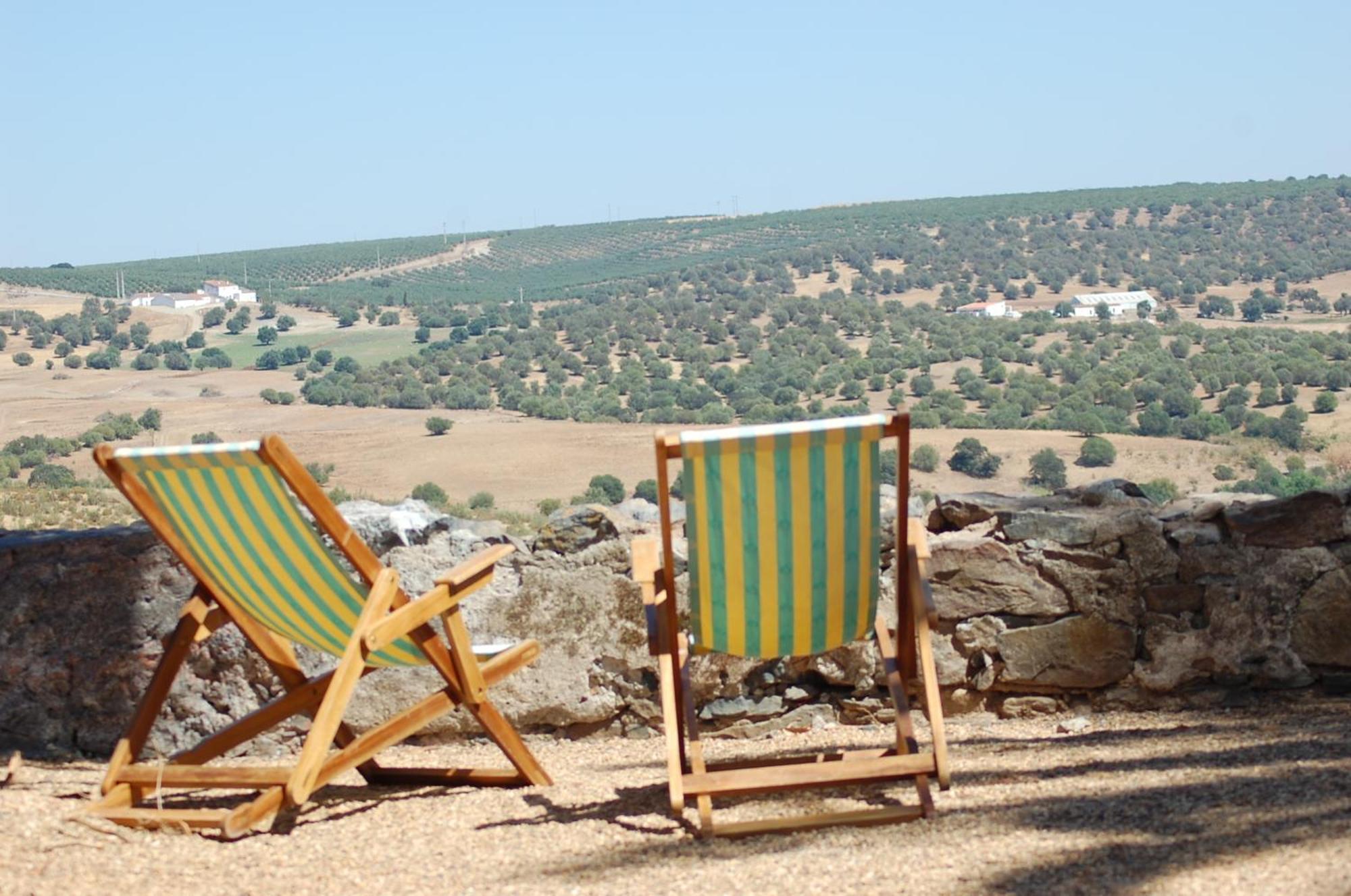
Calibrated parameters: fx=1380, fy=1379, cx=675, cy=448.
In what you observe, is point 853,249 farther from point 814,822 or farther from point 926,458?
point 814,822

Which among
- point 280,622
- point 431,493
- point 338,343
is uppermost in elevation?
point 280,622

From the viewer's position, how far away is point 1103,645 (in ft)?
→ 13.1

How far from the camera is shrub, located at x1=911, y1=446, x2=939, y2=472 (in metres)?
20.7

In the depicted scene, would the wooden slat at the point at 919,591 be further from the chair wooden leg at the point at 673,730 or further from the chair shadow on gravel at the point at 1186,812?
the chair wooden leg at the point at 673,730

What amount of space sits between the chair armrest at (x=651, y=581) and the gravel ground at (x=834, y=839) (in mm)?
389

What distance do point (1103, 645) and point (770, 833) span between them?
156 cm

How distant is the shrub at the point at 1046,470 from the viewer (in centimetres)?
1886

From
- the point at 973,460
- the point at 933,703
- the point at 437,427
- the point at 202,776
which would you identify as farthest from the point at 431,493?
the point at 933,703

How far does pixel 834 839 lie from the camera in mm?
2787

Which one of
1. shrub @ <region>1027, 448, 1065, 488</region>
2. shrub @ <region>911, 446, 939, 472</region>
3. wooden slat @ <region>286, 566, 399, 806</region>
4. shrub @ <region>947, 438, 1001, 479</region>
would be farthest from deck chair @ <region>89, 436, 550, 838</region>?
shrub @ <region>947, 438, 1001, 479</region>

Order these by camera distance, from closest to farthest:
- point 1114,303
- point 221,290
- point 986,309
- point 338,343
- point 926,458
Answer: point 926,458 → point 1114,303 → point 986,309 → point 338,343 → point 221,290

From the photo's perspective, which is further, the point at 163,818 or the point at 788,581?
the point at 788,581

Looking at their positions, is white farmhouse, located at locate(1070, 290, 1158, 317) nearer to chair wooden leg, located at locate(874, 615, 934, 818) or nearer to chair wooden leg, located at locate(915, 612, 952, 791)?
chair wooden leg, located at locate(874, 615, 934, 818)

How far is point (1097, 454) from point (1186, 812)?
63.7 ft
